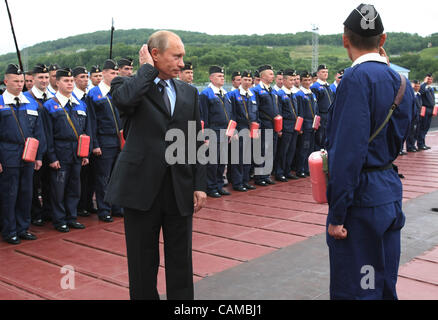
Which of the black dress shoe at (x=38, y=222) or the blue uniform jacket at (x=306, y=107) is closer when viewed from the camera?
the black dress shoe at (x=38, y=222)

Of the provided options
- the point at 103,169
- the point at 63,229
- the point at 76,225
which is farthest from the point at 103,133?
the point at 63,229

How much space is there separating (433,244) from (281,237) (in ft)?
4.70

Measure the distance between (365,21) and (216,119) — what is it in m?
5.08

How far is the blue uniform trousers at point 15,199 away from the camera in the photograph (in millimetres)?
4949

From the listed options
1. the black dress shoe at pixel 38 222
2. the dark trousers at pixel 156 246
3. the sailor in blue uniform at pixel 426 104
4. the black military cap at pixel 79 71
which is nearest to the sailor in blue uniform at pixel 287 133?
the black military cap at pixel 79 71

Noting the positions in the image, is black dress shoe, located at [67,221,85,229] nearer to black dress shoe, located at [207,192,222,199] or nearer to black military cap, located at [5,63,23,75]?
black military cap, located at [5,63,23,75]

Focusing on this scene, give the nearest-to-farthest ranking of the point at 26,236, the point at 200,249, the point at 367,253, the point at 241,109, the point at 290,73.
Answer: the point at 367,253 → the point at 200,249 → the point at 26,236 → the point at 241,109 → the point at 290,73

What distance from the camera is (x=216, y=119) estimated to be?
287 inches

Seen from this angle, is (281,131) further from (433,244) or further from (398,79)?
(398,79)

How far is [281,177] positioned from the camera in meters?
8.38

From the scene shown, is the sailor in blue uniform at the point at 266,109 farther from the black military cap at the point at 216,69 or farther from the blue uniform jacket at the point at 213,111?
the blue uniform jacket at the point at 213,111

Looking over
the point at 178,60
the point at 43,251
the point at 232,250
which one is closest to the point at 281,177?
the point at 232,250

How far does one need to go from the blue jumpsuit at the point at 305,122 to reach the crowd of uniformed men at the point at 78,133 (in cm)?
24

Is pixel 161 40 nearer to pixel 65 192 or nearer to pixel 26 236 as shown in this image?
pixel 26 236
